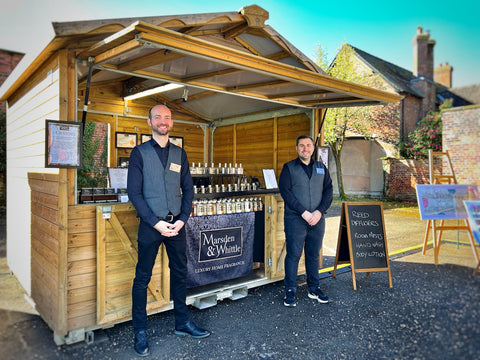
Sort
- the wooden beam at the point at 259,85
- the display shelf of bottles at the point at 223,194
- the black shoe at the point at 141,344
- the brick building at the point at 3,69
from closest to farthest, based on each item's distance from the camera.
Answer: the black shoe at the point at 141,344 < the display shelf of bottles at the point at 223,194 < the wooden beam at the point at 259,85 < the brick building at the point at 3,69

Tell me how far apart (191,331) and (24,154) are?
2.60 meters

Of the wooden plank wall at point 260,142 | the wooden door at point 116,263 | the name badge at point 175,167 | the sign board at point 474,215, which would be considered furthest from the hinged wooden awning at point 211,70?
the sign board at point 474,215

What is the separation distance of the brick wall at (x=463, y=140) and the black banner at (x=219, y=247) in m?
2.55

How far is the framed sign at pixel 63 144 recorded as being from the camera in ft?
8.02

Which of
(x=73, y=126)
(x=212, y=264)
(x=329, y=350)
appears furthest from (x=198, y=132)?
(x=329, y=350)

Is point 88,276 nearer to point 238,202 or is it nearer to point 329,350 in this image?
point 238,202

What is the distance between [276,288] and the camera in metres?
3.69

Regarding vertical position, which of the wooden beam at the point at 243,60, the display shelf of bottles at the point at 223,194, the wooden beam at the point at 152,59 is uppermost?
the wooden beam at the point at 152,59

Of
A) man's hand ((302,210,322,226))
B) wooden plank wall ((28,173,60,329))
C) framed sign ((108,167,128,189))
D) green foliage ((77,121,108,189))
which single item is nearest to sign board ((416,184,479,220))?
man's hand ((302,210,322,226))

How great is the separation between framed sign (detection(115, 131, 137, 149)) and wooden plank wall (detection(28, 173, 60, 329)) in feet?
6.70

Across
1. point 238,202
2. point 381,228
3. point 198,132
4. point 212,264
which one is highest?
point 198,132

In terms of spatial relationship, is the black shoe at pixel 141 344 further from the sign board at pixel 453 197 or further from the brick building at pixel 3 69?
the brick building at pixel 3 69

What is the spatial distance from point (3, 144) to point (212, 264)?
310 inches

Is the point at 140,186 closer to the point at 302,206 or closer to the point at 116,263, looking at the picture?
the point at 116,263
